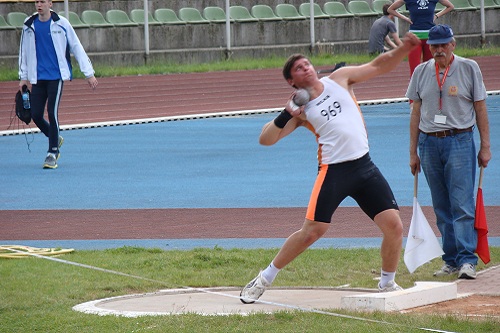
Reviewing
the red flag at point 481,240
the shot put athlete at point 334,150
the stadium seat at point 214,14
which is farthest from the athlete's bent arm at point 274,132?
the stadium seat at point 214,14

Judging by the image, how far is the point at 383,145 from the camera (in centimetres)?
1844

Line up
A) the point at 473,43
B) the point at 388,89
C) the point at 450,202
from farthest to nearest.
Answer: the point at 473,43, the point at 388,89, the point at 450,202

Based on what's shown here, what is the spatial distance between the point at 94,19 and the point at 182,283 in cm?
2367

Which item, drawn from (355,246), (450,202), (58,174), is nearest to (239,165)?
(58,174)

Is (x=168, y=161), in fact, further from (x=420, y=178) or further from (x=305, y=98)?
(x=305, y=98)

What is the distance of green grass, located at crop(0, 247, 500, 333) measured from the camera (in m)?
7.14

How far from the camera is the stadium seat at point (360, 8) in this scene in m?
36.6

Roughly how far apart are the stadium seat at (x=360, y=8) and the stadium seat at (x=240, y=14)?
389 centimetres

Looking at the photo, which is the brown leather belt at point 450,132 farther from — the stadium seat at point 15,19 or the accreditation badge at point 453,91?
the stadium seat at point 15,19

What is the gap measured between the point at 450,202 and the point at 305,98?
2215mm

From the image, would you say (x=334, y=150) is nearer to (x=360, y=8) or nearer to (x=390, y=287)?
(x=390, y=287)

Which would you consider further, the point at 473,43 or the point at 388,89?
the point at 473,43

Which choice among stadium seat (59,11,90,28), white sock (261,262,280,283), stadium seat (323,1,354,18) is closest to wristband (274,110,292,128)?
white sock (261,262,280,283)

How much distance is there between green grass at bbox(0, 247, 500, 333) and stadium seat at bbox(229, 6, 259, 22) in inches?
956
